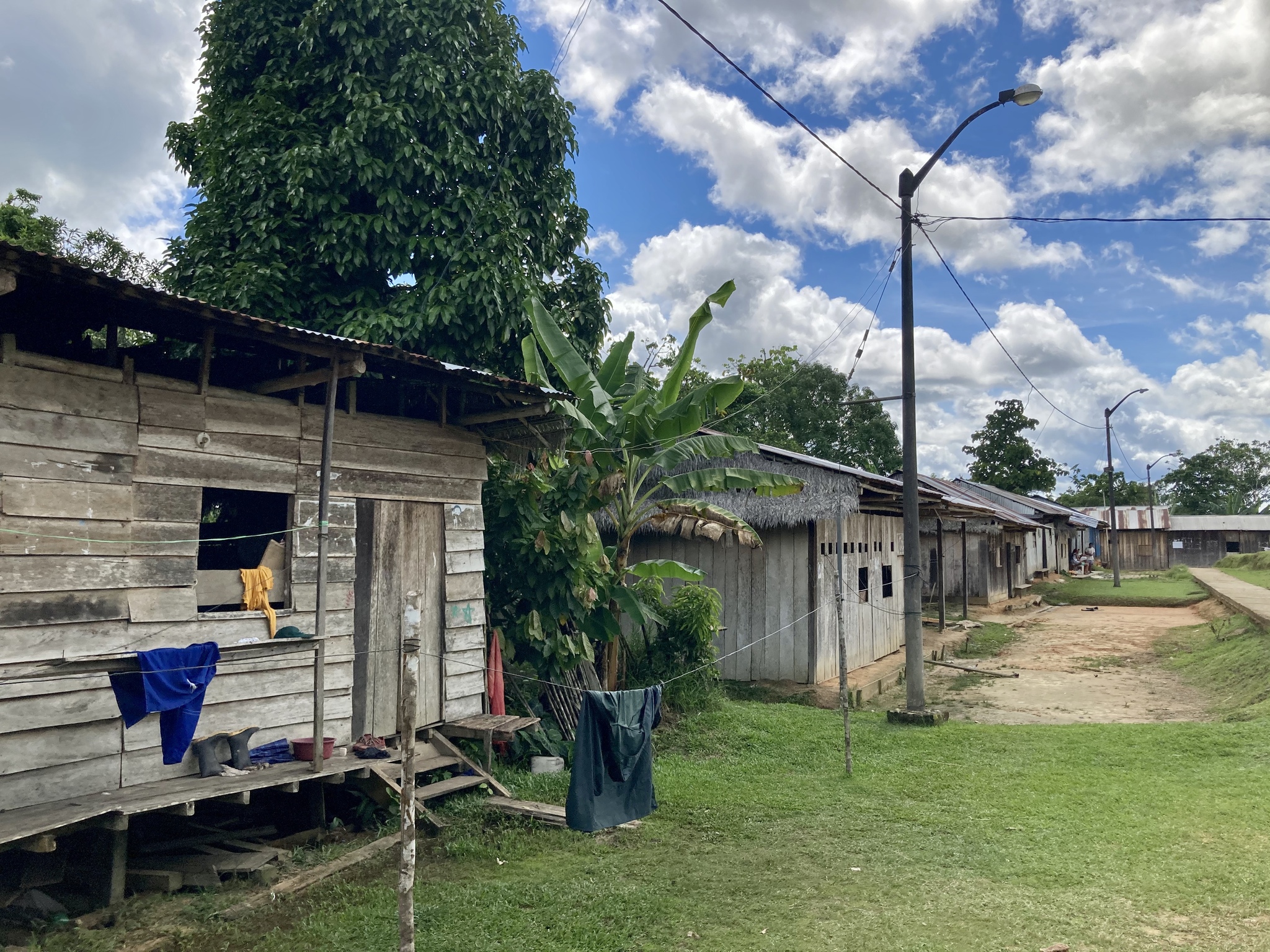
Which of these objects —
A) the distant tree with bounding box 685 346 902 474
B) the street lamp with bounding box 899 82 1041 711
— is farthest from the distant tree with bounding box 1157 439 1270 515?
the street lamp with bounding box 899 82 1041 711

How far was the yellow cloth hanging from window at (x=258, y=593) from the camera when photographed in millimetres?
7305

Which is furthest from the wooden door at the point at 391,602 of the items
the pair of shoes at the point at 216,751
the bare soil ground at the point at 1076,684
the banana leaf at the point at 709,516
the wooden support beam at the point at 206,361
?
the bare soil ground at the point at 1076,684

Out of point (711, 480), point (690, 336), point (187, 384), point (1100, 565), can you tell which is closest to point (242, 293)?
point (187, 384)

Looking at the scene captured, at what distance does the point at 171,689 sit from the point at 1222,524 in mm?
59584

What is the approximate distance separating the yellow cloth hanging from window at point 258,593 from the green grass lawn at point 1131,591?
102 ft

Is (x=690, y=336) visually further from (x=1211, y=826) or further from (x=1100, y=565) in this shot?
(x=1100, y=565)

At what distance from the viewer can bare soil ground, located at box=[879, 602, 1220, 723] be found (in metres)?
13.6

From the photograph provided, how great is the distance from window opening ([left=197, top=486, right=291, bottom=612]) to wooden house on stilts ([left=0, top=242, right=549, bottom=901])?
31 mm

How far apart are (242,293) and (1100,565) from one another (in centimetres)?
5833

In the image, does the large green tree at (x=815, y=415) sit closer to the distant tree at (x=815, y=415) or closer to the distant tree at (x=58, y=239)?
the distant tree at (x=815, y=415)

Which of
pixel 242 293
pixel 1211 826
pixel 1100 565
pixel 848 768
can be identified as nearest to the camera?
pixel 1211 826

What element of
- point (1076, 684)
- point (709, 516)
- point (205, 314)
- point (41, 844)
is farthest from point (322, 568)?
point (1076, 684)

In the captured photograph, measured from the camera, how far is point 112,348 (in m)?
6.63

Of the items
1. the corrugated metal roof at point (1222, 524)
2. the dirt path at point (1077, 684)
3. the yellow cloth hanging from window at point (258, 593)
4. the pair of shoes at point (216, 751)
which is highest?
the corrugated metal roof at point (1222, 524)
